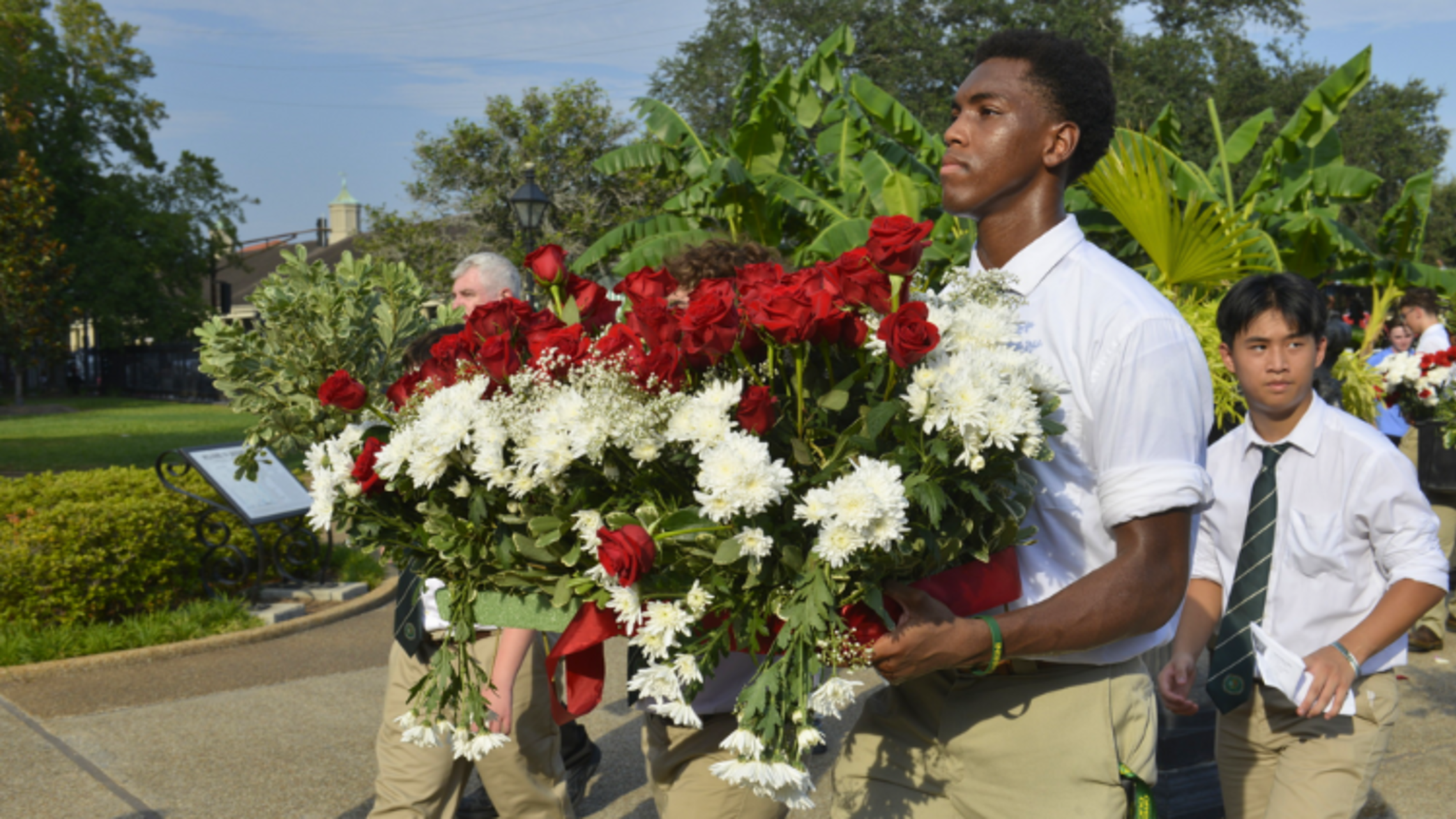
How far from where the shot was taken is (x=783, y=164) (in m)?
13.4

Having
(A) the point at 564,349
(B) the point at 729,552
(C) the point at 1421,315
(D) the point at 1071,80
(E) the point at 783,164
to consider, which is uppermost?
(E) the point at 783,164

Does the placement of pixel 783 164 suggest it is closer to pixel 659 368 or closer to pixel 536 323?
pixel 536 323

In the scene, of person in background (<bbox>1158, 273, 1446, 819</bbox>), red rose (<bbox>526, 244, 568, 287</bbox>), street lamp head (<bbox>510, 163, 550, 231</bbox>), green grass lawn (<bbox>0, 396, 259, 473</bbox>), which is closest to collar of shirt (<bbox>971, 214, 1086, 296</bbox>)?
red rose (<bbox>526, 244, 568, 287</bbox>)

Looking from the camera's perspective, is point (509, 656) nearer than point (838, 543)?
No

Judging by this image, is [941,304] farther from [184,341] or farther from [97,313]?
[184,341]

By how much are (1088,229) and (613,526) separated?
10.3 metres

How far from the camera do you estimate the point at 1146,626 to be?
1.93m

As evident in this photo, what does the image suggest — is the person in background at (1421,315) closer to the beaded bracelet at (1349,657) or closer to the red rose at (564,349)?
the beaded bracelet at (1349,657)

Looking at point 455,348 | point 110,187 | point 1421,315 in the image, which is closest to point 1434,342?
point 1421,315

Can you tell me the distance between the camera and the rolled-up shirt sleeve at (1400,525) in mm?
3131

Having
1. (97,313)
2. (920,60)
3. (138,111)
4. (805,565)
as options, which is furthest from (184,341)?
(805,565)

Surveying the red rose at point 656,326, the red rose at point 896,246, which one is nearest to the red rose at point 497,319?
the red rose at point 656,326

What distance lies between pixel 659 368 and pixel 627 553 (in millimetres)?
321

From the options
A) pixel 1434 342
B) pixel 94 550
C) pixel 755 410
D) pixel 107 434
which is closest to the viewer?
pixel 755 410
